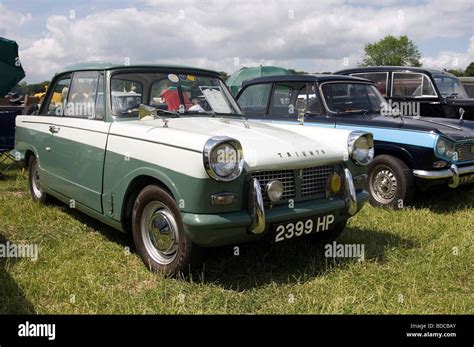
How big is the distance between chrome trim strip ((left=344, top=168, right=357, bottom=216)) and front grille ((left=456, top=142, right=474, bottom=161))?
95.7 inches

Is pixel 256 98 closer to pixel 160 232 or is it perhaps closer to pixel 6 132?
pixel 160 232

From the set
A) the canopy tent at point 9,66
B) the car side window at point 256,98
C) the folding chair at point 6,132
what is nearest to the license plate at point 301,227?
the car side window at point 256,98

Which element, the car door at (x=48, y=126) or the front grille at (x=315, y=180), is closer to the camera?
the front grille at (x=315, y=180)

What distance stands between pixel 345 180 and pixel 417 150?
2074mm

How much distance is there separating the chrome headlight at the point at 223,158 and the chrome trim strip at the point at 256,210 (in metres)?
0.16

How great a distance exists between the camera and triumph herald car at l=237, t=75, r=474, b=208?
5.28m

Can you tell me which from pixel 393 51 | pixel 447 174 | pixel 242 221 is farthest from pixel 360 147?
pixel 393 51

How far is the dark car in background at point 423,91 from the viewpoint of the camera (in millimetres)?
A: 7656

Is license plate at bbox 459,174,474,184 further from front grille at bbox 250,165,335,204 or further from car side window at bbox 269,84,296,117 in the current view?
front grille at bbox 250,165,335,204

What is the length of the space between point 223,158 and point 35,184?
3.57 meters

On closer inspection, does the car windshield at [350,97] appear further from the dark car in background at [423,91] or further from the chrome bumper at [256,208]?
the chrome bumper at [256,208]

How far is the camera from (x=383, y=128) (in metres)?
5.57

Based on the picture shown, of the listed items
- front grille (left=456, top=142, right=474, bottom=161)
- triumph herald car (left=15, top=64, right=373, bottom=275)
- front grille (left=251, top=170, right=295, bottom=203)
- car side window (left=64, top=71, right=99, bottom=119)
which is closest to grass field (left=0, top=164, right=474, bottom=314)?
triumph herald car (left=15, top=64, right=373, bottom=275)
